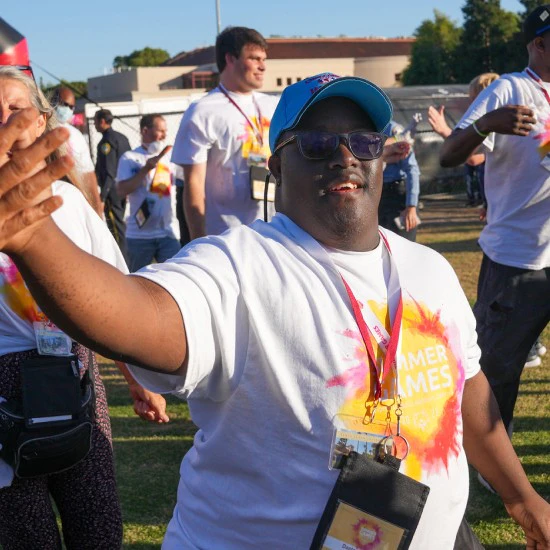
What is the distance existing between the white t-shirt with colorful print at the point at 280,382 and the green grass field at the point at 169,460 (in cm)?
230

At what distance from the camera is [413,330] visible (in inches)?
83.0

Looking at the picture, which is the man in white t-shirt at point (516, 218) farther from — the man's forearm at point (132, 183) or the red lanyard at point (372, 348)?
the man's forearm at point (132, 183)

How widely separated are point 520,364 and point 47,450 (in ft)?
8.49

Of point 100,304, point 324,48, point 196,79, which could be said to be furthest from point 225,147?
point 324,48

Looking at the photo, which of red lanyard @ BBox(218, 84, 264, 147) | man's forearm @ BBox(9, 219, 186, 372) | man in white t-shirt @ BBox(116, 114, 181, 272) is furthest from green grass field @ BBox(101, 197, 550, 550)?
man's forearm @ BBox(9, 219, 186, 372)

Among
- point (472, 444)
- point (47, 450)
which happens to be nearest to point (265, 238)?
point (472, 444)

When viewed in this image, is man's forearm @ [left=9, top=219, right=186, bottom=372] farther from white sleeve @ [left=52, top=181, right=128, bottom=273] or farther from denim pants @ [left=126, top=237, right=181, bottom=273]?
denim pants @ [left=126, top=237, right=181, bottom=273]

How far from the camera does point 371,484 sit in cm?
196

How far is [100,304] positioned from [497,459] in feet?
4.65

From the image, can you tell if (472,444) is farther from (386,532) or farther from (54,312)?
(54,312)

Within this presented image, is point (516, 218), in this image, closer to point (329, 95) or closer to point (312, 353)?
point (329, 95)

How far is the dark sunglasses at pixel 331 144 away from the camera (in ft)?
7.05

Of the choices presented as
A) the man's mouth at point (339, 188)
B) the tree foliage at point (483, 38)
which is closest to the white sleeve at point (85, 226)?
the man's mouth at point (339, 188)

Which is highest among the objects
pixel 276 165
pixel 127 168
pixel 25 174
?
pixel 25 174
